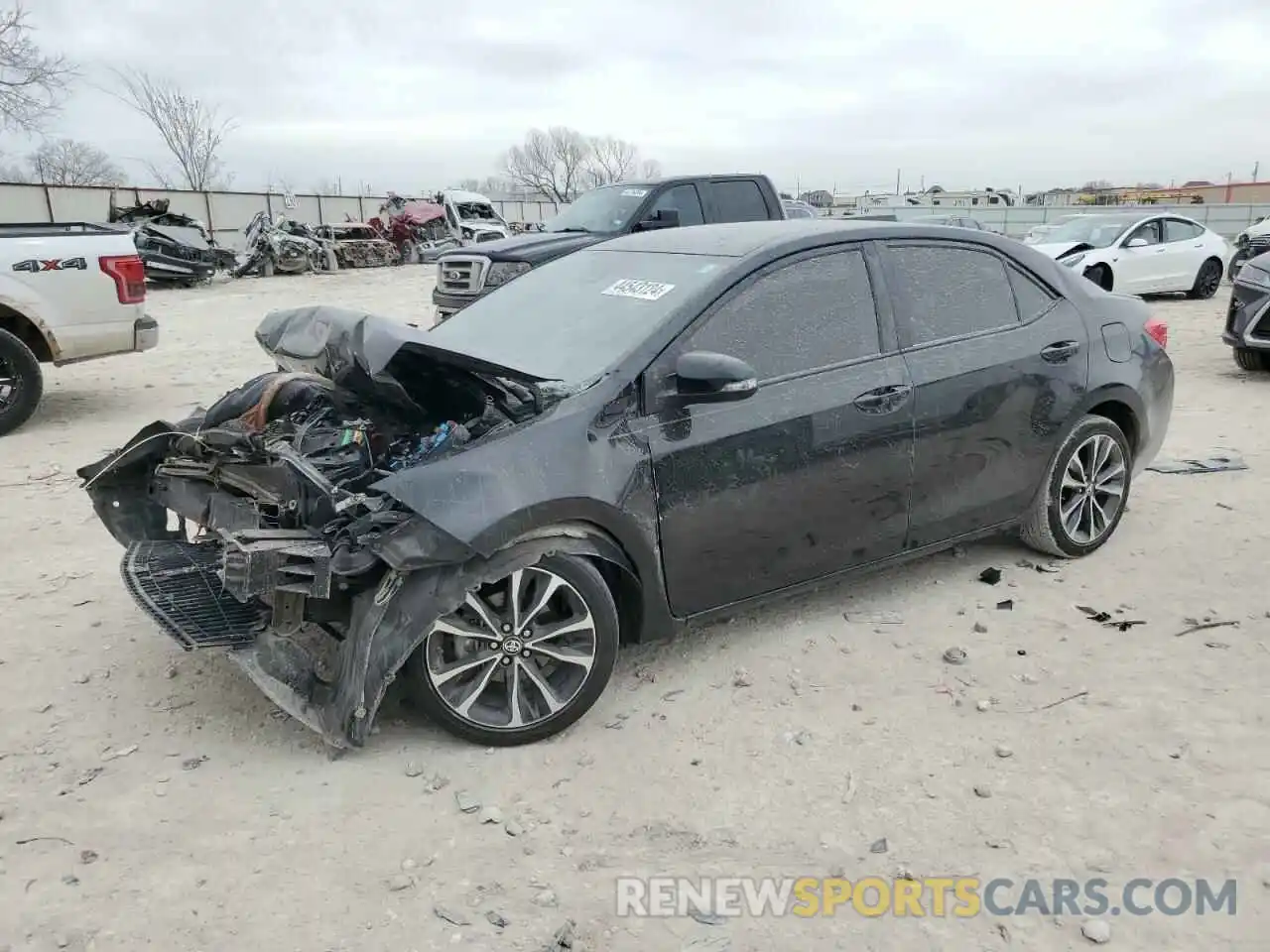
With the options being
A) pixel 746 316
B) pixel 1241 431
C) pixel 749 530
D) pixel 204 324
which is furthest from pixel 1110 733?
pixel 204 324

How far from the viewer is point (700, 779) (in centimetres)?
315

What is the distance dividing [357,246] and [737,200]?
18.6 metres

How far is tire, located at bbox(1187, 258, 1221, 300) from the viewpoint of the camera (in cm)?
1636

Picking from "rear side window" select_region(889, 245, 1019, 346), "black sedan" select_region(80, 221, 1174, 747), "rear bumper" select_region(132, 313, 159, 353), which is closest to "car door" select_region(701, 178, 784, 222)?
"rear bumper" select_region(132, 313, 159, 353)

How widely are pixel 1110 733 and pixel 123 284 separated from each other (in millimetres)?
7885

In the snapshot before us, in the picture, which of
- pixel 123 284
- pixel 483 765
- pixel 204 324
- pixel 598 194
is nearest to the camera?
pixel 483 765

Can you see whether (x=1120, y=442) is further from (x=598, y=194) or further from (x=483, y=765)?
(x=598, y=194)

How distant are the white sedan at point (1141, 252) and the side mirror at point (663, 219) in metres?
7.39

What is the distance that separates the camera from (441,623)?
10.3 ft

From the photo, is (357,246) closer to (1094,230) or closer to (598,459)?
(1094,230)

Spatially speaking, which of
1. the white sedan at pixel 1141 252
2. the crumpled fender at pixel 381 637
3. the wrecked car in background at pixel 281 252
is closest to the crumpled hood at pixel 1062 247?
the white sedan at pixel 1141 252

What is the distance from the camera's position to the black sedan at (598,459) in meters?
3.15

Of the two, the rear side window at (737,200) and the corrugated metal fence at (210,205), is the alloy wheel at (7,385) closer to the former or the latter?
the rear side window at (737,200)

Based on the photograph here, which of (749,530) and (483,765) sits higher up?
(749,530)
